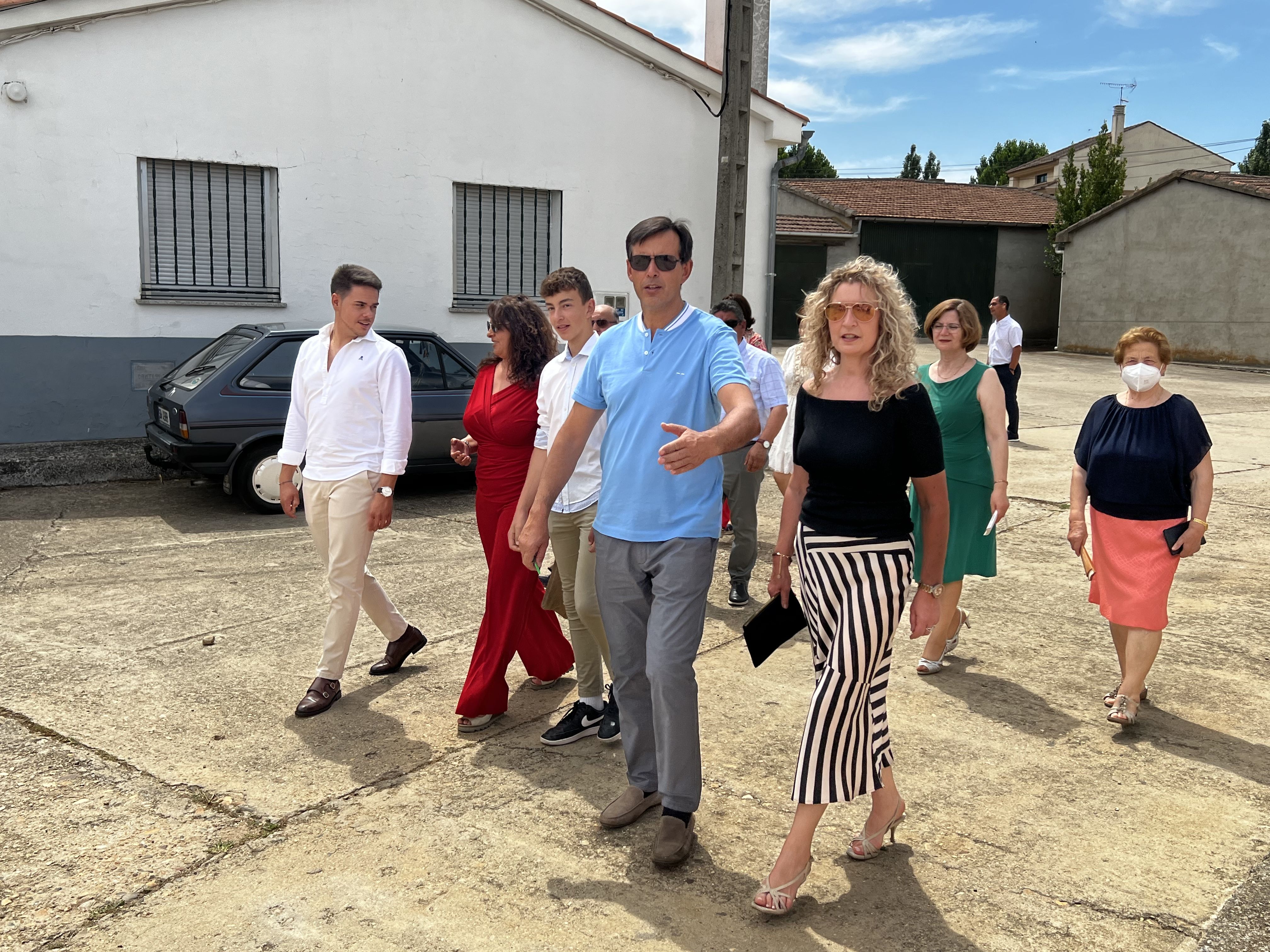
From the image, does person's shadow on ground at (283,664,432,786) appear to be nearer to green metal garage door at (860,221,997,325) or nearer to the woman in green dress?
the woman in green dress

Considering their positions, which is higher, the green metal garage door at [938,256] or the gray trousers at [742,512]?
the green metal garage door at [938,256]

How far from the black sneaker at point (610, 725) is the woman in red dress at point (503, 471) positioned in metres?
0.44

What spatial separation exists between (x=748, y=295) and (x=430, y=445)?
6388mm

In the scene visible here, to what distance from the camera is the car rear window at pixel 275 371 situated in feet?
29.7

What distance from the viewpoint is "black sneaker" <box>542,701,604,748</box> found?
14.5ft

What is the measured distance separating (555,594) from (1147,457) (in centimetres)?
257

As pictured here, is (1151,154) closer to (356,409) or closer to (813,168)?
(813,168)

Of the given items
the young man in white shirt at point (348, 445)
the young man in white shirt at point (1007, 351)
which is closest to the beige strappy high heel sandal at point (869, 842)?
the young man in white shirt at point (348, 445)

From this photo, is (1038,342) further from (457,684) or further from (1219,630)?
(457,684)

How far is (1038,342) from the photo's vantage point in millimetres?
35406

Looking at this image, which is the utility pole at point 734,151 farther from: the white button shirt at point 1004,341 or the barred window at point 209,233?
the barred window at point 209,233

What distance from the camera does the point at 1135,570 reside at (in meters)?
4.68

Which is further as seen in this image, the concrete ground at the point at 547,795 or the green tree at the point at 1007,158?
the green tree at the point at 1007,158

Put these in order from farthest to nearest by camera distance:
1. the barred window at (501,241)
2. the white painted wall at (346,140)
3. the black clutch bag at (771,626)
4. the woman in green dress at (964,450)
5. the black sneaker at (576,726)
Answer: the barred window at (501,241) → the white painted wall at (346,140) → the woman in green dress at (964,450) → the black sneaker at (576,726) → the black clutch bag at (771,626)
